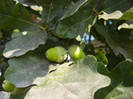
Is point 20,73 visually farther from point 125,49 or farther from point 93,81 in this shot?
point 125,49

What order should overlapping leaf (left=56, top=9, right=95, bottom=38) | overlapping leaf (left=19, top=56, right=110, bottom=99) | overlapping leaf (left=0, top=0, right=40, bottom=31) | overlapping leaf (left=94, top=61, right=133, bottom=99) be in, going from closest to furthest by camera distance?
overlapping leaf (left=19, top=56, right=110, bottom=99)
overlapping leaf (left=94, top=61, right=133, bottom=99)
overlapping leaf (left=56, top=9, right=95, bottom=38)
overlapping leaf (left=0, top=0, right=40, bottom=31)

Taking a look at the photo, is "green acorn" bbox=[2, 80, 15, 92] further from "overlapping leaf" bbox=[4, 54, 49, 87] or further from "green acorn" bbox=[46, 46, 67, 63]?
"green acorn" bbox=[46, 46, 67, 63]

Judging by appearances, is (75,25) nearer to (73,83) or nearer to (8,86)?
(73,83)

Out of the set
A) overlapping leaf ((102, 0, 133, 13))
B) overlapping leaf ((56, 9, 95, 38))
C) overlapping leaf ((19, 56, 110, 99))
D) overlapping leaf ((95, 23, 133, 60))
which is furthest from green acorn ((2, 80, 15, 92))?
overlapping leaf ((102, 0, 133, 13))

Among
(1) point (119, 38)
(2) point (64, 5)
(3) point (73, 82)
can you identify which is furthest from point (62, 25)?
(1) point (119, 38)

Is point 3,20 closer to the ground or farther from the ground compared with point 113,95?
farther from the ground

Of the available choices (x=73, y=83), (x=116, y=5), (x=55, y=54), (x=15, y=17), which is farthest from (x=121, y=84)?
(x=15, y=17)
